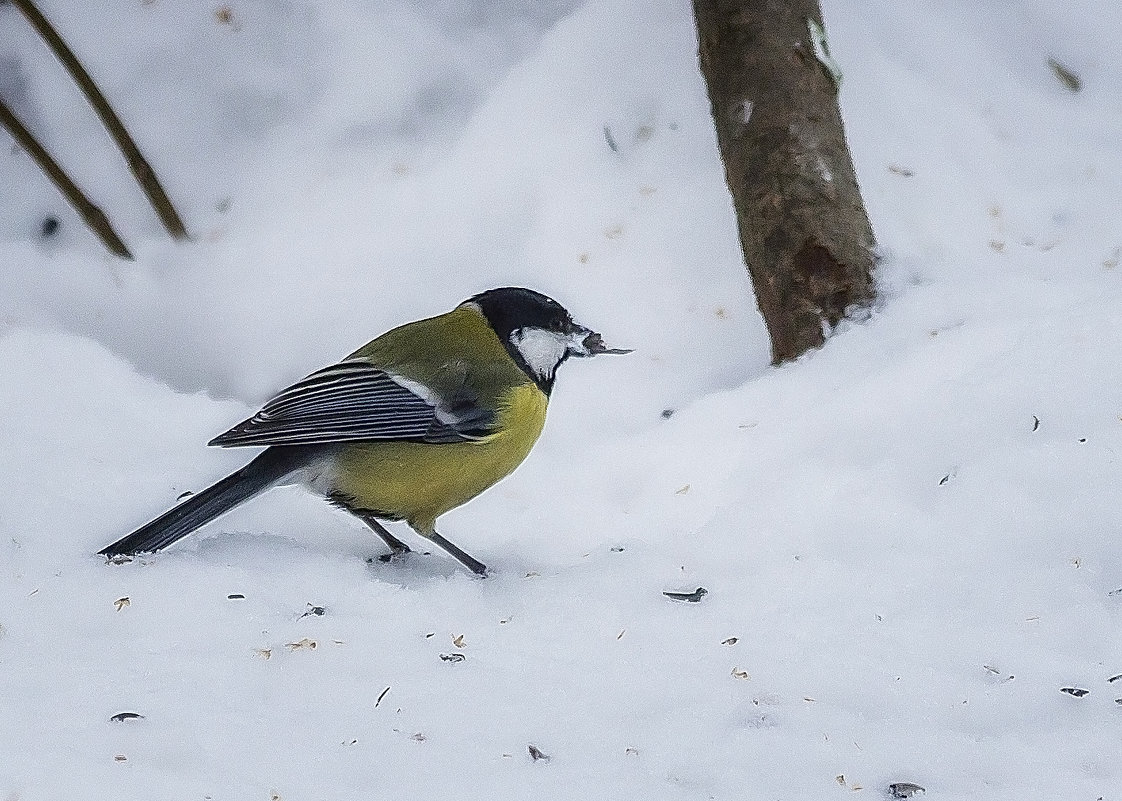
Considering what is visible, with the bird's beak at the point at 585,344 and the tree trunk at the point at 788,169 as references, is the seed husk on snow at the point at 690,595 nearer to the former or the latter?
the bird's beak at the point at 585,344

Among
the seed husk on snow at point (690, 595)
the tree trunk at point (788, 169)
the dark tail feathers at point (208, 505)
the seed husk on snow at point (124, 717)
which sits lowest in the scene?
the seed husk on snow at point (690, 595)

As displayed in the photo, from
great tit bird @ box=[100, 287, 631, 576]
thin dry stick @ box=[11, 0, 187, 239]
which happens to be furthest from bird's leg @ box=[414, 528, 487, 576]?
thin dry stick @ box=[11, 0, 187, 239]

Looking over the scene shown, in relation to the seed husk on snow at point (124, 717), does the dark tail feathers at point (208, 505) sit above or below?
above

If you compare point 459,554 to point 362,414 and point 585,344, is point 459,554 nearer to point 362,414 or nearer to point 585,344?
point 362,414

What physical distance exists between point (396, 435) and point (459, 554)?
0.99ft

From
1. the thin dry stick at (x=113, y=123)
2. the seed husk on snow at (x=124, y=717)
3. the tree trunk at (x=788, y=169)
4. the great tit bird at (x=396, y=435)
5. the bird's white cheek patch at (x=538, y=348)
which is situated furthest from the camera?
the thin dry stick at (x=113, y=123)

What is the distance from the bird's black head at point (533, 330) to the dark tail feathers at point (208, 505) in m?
0.59

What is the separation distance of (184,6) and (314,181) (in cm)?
76

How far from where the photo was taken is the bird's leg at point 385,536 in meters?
2.86

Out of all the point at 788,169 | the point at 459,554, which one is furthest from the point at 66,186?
the point at 788,169

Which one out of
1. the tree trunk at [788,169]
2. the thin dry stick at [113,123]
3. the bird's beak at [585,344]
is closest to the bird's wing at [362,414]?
the bird's beak at [585,344]

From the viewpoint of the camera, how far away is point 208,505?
2641mm

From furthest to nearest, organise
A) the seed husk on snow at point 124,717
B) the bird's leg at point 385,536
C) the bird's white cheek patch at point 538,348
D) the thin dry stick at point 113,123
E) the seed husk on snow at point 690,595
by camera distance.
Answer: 1. the thin dry stick at point 113,123
2. the bird's white cheek patch at point 538,348
3. the bird's leg at point 385,536
4. the seed husk on snow at point 690,595
5. the seed husk on snow at point 124,717

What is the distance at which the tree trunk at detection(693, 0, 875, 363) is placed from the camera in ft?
11.2
